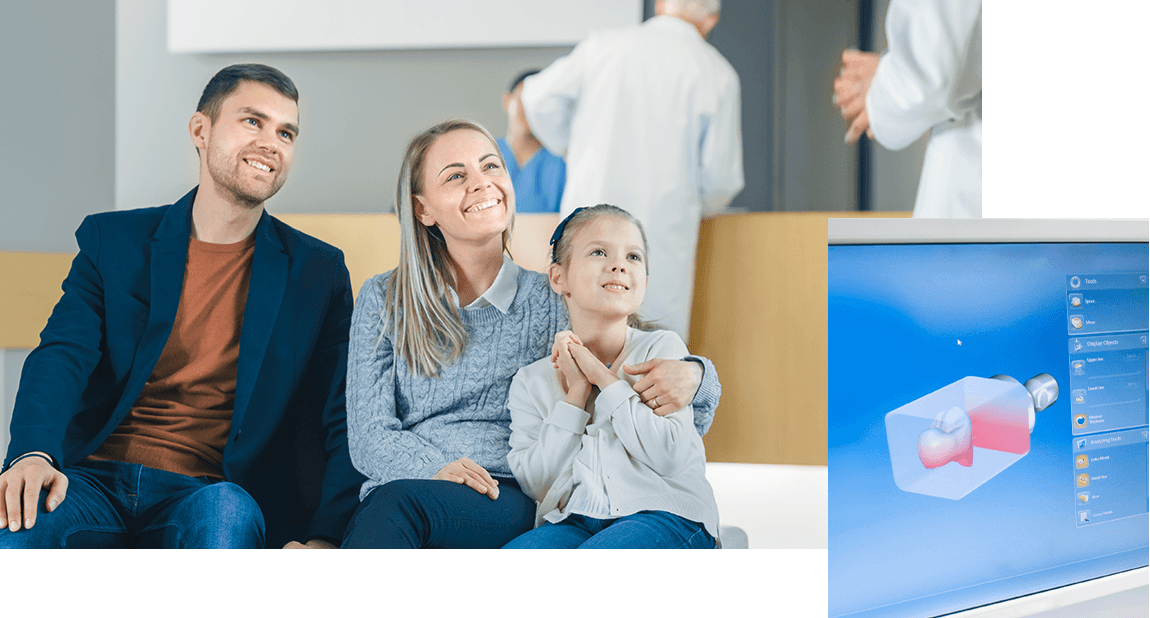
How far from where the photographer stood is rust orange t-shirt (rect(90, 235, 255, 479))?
1.97 m

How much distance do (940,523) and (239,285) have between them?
5.32ft

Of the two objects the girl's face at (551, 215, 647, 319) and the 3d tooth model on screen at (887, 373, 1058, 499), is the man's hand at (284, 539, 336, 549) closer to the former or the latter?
the girl's face at (551, 215, 647, 319)

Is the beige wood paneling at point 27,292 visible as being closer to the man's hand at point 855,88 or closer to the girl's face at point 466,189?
the girl's face at point 466,189

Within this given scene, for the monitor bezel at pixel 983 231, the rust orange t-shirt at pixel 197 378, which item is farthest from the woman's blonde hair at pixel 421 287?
the monitor bezel at pixel 983 231

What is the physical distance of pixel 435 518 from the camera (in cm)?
175

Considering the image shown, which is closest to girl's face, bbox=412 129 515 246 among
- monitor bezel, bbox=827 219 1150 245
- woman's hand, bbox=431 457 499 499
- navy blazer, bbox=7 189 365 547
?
navy blazer, bbox=7 189 365 547

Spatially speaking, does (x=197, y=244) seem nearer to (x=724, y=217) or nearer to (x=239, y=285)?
(x=239, y=285)

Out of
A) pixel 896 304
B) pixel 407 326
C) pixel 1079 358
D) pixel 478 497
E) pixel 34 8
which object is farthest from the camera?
pixel 34 8

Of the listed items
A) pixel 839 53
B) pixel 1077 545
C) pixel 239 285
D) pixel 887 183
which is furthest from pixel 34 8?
pixel 1077 545

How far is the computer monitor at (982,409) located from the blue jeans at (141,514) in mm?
1357

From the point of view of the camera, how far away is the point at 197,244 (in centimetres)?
201

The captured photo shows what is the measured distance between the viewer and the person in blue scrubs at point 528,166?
1962 mm

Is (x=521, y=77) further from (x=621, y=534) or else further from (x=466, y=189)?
(x=621, y=534)

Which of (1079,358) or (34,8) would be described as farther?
(34,8)
